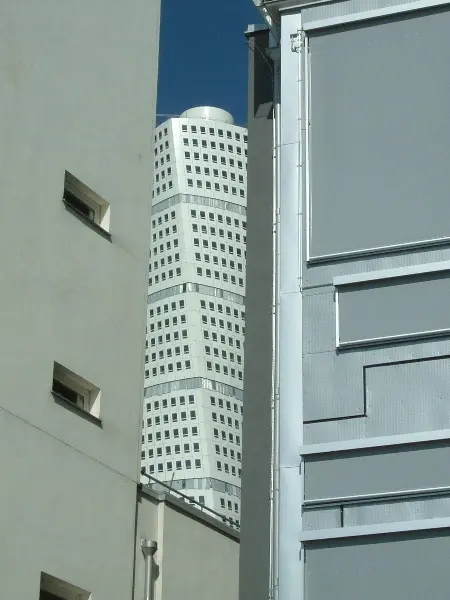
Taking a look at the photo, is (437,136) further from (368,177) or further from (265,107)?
(265,107)

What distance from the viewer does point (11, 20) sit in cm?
2256

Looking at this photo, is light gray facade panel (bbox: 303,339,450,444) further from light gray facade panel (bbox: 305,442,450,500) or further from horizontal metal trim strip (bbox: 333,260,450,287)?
horizontal metal trim strip (bbox: 333,260,450,287)

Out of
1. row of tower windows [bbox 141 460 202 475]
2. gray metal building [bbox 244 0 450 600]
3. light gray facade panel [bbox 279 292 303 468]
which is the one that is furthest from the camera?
row of tower windows [bbox 141 460 202 475]

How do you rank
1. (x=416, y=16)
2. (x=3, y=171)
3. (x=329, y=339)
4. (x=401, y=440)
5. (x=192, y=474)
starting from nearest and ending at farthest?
(x=401, y=440) → (x=329, y=339) → (x=416, y=16) → (x=3, y=171) → (x=192, y=474)

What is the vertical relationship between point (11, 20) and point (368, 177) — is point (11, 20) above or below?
above

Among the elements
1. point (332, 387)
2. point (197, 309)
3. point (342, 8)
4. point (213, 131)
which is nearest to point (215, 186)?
point (213, 131)

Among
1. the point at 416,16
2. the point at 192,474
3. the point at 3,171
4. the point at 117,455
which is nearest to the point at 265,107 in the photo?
the point at 416,16

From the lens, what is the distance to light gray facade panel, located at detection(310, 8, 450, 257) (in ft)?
59.8

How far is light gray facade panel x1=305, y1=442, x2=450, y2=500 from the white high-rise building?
97.9m

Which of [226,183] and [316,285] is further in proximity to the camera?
[226,183]

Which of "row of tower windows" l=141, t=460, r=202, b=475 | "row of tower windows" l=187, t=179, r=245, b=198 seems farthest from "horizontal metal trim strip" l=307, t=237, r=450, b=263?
"row of tower windows" l=187, t=179, r=245, b=198

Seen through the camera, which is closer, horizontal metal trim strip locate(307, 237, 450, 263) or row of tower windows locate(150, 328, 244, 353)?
horizontal metal trim strip locate(307, 237, 450, 263)

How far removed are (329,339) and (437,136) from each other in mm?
3247

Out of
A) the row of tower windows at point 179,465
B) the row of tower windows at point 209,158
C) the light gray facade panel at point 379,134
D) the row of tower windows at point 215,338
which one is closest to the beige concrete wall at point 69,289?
the light gray facade panel at point 379,134
